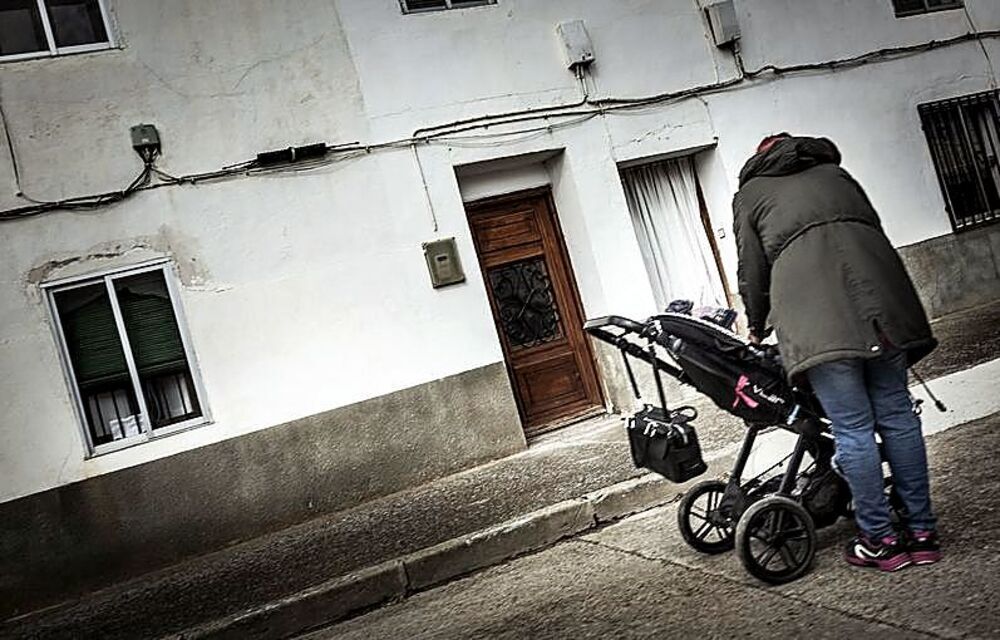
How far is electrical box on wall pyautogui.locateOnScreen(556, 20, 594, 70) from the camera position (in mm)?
9820

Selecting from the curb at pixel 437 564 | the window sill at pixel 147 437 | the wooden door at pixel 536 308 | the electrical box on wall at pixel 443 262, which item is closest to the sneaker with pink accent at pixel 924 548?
the curb at pixel 437 564

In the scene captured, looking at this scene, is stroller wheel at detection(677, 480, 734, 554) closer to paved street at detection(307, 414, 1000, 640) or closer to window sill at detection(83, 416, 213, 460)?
paved street at detection(307, 414, 1000, 640)

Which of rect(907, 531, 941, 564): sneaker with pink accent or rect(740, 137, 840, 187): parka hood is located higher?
rect(740, 137, 840, 187): parka hood

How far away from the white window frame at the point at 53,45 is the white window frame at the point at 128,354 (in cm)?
193

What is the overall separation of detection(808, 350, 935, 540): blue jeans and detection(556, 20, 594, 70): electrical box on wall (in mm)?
6469

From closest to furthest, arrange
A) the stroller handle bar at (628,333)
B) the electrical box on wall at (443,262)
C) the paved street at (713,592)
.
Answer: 1. the paved street at (713,592)
2. the stroller handle bar at (628,333)
3. the electrical box on wall at (443,262)

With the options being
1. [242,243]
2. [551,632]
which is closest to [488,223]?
[242,243]

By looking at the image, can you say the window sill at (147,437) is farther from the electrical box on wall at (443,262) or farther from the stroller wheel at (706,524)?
the stroller wheel at (706,524)

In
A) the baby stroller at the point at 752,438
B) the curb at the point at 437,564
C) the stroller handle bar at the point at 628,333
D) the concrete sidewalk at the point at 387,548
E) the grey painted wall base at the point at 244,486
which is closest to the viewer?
the baby stroller at the point at 752,438

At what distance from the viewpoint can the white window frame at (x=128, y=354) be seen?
7961mm

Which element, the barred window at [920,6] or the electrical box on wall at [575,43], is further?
the barred window at [920,6]

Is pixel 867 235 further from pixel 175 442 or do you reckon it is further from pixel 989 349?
pixel 175 442

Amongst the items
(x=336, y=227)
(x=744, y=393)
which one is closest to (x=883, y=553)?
(x=744, y=393)

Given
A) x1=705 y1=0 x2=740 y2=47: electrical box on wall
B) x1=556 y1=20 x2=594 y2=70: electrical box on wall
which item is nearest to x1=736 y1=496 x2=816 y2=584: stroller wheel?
x1=556 y1=20 x2=594 y2=70: electrical box on wall
